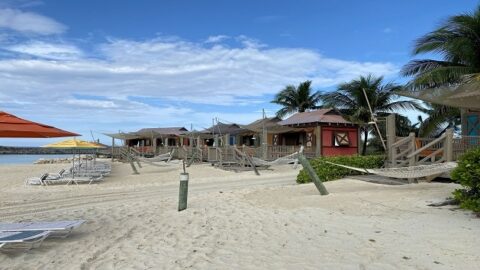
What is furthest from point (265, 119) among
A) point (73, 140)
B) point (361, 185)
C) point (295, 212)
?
point (295, 212)

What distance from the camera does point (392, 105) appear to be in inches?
1140

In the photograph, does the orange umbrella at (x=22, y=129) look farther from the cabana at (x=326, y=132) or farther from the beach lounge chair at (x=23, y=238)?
the cabana at (x=326, y=132)

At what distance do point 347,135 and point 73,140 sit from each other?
15.8 metres

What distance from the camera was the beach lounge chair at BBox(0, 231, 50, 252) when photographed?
563 cm

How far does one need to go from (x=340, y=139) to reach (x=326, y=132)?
1.19m

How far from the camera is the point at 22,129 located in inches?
226

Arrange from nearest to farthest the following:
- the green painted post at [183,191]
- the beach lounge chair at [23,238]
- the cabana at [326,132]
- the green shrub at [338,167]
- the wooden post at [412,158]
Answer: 1. the beach lounge chair at [23,238]
2. the green painted post at [183,191]
3. the wooden post at [412,158]
4. the green shrub at [338,167]
5. the cabana at [326,132]

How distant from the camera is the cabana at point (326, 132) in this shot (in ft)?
85.8

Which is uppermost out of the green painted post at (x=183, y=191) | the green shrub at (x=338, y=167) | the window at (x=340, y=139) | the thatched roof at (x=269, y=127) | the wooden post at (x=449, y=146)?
the thatched roof at (x=269, y=127)

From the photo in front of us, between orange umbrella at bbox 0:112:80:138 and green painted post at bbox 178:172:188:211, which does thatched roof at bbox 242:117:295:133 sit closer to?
green painted post at bbox 178:172:188:211

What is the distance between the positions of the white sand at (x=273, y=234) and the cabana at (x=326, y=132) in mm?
15136

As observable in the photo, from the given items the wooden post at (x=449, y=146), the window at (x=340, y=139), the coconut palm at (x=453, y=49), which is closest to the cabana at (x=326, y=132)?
the window at (x=340, y=139)

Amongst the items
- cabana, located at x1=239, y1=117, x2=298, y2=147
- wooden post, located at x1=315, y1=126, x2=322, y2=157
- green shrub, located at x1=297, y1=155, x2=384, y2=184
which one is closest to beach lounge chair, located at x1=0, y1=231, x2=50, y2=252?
green shrub, located at x1=297, y1=155, x2=384, y2=184

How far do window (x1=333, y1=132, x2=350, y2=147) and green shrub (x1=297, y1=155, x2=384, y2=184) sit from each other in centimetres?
1272
